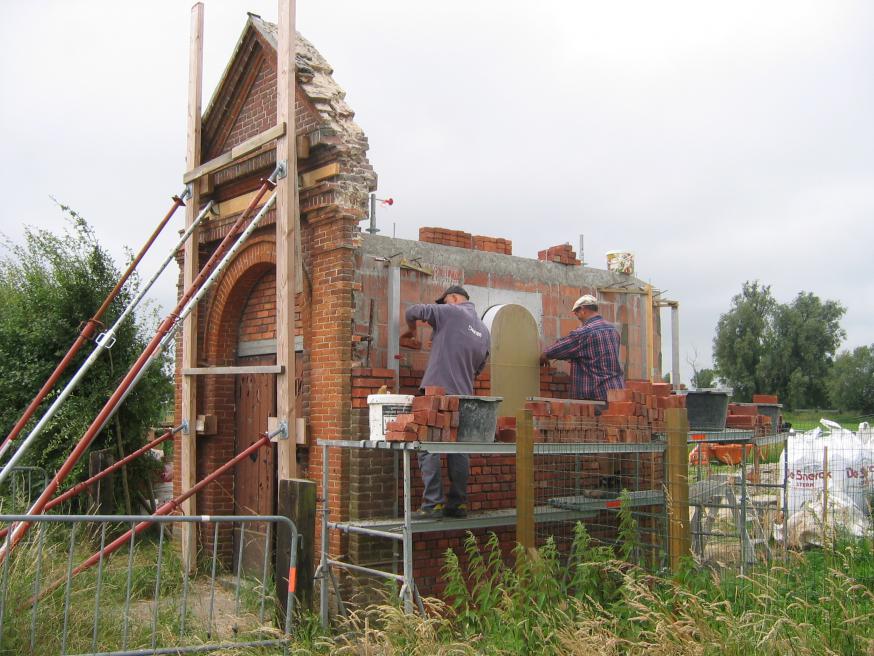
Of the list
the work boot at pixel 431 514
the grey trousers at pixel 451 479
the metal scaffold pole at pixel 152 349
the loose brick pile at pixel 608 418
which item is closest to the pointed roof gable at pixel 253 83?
the metal scaffold pole at pixel 152 349

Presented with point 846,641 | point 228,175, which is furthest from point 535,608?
point 228,175

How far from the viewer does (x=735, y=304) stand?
2036 inches

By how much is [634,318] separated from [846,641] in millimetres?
6128

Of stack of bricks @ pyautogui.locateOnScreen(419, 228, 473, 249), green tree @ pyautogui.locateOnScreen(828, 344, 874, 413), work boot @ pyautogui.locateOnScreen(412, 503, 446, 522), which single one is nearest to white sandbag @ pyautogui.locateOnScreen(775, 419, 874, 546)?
stack of bricks @ pyautogui.locateOnScreen(419, 228, 473, 249)

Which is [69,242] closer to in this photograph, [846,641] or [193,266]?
[193,266]

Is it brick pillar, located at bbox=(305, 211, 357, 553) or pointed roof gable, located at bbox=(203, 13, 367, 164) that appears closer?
brick pillar, located at bbox=(305, 211, 357, 553)

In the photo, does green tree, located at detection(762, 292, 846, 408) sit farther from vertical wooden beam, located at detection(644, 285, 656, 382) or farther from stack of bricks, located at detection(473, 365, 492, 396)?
stack of bricks, located at detection(473, 365, 492, 396)

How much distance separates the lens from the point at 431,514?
697 cm

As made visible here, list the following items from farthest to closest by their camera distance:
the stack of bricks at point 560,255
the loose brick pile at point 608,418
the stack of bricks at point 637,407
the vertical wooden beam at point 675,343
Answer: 1. the vertical wooden beam at point 675,343
2. the stack of bricks at point 560,255
3. the stack of bricks at point 637,407
4. the loose brick pile at point 608,418

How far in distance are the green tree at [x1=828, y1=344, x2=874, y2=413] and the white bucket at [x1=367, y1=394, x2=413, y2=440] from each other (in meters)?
46.0

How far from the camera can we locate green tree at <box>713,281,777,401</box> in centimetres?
4972

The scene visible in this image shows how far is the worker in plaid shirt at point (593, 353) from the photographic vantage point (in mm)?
8195

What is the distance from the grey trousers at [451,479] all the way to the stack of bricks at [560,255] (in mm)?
3462

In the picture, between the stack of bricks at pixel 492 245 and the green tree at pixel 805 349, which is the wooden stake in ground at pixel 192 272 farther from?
the green tree at pixel 805 349
